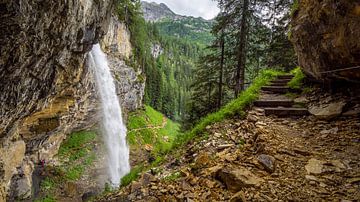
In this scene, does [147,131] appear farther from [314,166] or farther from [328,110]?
[314,166]

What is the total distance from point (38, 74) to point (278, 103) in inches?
335

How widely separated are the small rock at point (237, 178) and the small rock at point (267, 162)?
0.30 metres

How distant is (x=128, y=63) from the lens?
40562mm

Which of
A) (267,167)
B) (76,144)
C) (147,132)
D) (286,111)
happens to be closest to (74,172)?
(76,144)

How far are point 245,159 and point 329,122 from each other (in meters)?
2.36

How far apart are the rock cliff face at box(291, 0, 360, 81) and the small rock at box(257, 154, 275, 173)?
256cm

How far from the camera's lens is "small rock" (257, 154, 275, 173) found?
442 cm

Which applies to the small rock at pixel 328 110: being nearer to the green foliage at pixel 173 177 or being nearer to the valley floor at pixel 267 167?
the valley floor at pixel 267 167

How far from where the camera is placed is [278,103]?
301 inches

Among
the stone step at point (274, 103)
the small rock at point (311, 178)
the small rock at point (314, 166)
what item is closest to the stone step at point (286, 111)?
the stone step at point (274, 103)

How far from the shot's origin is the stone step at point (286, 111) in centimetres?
674

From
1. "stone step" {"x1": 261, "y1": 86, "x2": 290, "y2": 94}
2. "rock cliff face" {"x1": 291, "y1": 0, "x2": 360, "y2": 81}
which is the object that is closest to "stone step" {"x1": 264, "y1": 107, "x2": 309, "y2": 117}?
"rock cliff face" {"x1": 291, "y1": 0, "x2": 360, "y2": 81}

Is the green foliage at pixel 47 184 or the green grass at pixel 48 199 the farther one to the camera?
the green foliage at pixel 47 184

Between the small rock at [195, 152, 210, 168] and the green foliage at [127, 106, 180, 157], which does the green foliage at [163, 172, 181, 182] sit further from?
the green foliage at [127, 106, 180, 157]
